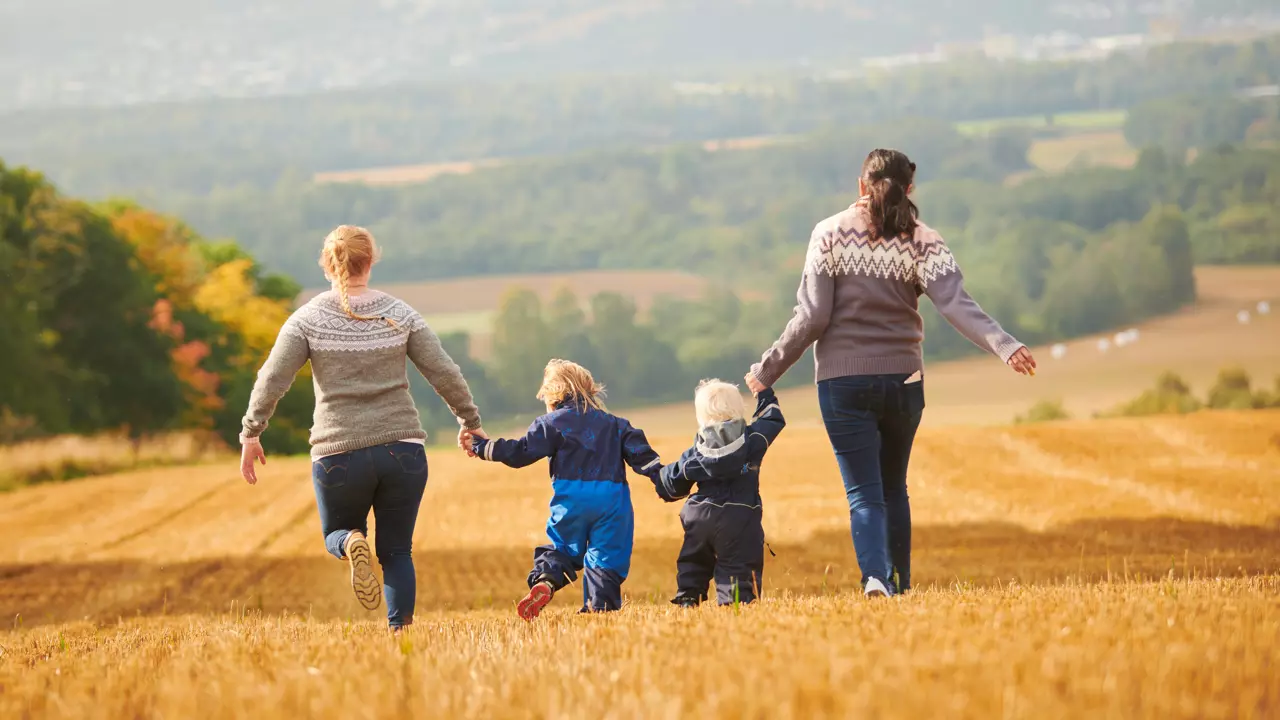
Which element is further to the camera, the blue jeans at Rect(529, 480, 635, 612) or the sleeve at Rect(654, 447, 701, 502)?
the blue jeans at Rect(529, 480, 635, 612)

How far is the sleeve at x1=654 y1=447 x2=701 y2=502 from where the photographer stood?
7277 mm

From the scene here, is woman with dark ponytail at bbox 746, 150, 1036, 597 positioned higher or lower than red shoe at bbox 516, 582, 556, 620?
higher

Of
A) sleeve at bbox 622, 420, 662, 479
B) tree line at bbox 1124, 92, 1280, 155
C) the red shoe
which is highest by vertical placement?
tree line at bbox 1124, 92, 1280, 155

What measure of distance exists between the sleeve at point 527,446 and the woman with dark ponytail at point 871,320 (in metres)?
1.12

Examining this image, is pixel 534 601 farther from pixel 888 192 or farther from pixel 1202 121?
pixel 1202 121

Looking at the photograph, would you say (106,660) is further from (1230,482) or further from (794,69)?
(794,69)

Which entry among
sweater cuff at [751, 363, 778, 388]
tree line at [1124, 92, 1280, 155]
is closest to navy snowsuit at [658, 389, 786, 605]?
sweater cuff at [751, 363, 778, 388]

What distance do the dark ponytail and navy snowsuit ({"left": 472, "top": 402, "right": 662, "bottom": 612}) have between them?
165cm

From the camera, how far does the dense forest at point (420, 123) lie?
→ 102250 mm

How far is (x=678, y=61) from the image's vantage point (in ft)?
368

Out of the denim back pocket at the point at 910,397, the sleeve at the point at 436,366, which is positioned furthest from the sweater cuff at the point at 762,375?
the sleeve at the point at 436,366

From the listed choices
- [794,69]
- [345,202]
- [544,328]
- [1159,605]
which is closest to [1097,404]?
[544,328]

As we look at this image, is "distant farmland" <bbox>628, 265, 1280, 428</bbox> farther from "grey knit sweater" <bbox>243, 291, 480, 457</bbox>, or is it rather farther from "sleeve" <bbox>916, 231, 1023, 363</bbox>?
"grey knit sweater" <bbox>243, 291, 480, 457</bbox>

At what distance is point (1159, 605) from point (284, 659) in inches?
129
